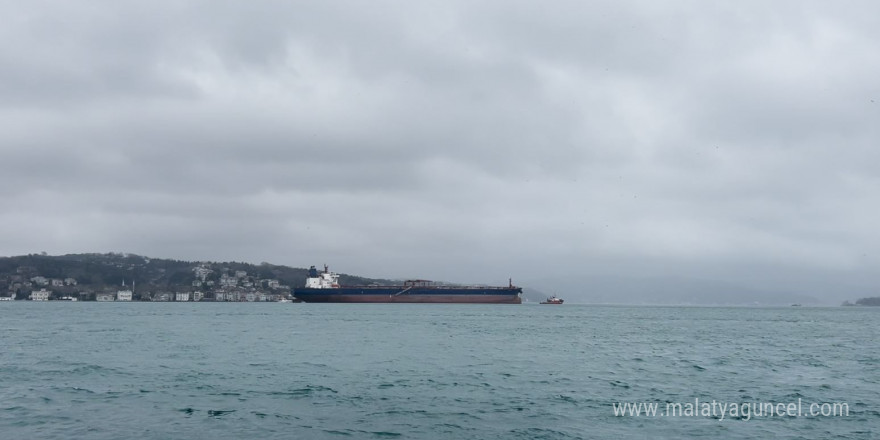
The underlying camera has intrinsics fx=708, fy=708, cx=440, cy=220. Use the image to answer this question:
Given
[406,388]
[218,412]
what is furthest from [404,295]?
[218,412]

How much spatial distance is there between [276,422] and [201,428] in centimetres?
237

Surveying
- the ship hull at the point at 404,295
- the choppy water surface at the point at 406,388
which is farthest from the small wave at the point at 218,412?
the ship hull at the point at 404,295

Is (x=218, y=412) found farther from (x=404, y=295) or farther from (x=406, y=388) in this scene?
(x=404, y=295)

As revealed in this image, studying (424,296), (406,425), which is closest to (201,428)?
(406,425)

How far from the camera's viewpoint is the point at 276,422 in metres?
23.4

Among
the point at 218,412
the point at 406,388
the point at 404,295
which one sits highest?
the point at 404,295

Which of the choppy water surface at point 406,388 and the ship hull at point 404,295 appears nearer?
the choppy water surface at point 406,388

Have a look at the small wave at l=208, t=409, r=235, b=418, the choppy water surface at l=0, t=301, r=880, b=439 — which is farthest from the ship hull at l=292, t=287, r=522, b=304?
the small wave at l=208, t=409, r=235, b=418

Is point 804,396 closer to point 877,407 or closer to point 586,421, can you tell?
point 877,407

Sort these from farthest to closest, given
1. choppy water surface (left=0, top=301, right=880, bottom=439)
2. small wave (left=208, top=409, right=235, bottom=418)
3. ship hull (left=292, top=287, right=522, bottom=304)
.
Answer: ship hull (left=292, top=287, right=522, bottom=304)
small wave (left=208, top=409, right=235, bottom=418)
choppy water surface (left=0, top=301, right=880, bottom=439)

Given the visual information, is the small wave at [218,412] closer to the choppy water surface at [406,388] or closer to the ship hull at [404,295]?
the choppy water surface at [406,388]

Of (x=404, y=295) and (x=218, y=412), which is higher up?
(x=404, y=295)

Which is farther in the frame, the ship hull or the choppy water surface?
the ship hull

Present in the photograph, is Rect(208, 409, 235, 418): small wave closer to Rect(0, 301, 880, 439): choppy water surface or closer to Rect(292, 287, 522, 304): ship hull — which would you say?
Rect(0, 301, 880, 439): choppy water surface
